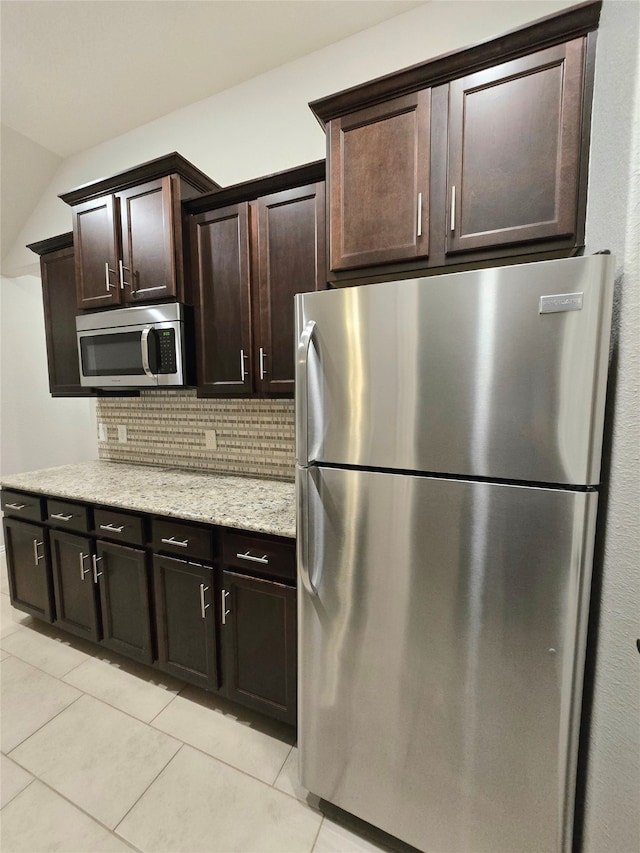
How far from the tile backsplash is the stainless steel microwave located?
440 mm

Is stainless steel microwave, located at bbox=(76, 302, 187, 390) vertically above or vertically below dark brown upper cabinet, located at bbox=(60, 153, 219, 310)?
below

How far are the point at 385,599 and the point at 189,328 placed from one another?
5.19 ft

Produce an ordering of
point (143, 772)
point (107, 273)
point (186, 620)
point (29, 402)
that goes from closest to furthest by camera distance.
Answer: point (143, 772), point (186, 620), point (107, 273), point (29, 402)

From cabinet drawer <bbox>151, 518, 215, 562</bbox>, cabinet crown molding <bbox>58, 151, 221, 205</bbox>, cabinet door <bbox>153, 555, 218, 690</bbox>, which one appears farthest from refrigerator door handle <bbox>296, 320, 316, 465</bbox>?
cabinet crown molding <bbox>58, 151, 221, 205</bbox>

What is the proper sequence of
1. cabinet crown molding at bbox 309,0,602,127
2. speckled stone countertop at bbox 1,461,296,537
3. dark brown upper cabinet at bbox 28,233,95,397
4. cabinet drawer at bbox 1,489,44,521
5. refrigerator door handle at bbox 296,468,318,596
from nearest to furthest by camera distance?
cabinet crown molding at bbox 309,0,602,127
refrigerator door handle at bbox 296,468,318,596
speckled stone countertop at bbox 1,461,296,537
cabinet drawer at bbox 1,489,44,521
dark brown upper cabinet at bbox 28,233,95,397

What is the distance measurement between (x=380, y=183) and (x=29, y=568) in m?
2.77

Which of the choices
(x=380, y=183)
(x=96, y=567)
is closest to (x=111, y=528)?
(x=96, y=567)

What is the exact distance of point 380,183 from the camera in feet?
4.14

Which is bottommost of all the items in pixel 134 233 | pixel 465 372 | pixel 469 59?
pixel 465 372

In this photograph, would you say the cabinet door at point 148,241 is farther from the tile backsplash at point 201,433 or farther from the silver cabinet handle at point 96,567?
the silver cabinet handle at point 96,567

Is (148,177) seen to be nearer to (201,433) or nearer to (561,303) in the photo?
(201,433)

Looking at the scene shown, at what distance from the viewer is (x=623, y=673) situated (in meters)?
0.82

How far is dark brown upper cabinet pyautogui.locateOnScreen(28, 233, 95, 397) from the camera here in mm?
2277

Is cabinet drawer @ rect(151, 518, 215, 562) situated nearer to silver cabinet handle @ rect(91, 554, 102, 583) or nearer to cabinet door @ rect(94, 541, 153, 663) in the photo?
cabinet door @ rect(94, 541, 153, 663)
